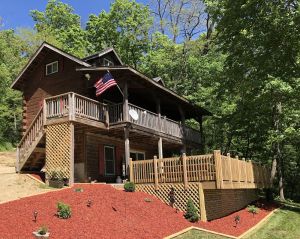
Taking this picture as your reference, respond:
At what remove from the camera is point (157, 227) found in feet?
45.8

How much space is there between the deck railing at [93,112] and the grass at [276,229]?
8.32m

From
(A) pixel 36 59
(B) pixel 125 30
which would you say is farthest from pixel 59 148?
(B) pixel 125 30

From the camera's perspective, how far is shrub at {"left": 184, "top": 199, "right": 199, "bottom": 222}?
1614cm

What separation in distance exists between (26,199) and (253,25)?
54.7ft

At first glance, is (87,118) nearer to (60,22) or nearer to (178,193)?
(178,193)

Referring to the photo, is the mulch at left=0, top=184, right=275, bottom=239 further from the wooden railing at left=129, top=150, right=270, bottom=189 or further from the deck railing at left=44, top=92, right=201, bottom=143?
the deck railing at left=44, top=92, right=201, bottom=143

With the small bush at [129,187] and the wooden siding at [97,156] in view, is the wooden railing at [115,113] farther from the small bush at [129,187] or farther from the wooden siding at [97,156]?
the small bush at [129,187]

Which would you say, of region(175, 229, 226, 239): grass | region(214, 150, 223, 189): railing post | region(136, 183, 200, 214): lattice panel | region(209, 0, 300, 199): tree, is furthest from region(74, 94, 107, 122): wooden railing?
region(209, 0, 300, 199): tree

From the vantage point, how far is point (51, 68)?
25703 millimetres

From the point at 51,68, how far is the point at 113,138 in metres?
6.16

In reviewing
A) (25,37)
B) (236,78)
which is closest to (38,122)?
(236,78)

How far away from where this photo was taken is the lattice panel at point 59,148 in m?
18.5

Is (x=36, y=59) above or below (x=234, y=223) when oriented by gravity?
above

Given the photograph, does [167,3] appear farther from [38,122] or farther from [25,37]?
[38,122]
